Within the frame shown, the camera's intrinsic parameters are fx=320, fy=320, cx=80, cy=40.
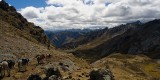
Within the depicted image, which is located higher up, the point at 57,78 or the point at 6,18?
the point at 6,18

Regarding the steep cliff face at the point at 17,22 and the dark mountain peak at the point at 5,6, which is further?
the dark mountain peak at the point at 5,6

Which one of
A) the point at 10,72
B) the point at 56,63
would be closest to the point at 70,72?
the point at 56,63

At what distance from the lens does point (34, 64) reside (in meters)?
66.9

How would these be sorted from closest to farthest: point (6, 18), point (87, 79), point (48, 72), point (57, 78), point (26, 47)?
point (57, 78) → point (48, 72) → point (87, 79) → point (26, 47) → point (6, 18)

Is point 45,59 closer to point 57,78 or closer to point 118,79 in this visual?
point 118,79

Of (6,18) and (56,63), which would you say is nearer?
(56,63)

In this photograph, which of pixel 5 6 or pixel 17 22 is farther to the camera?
pixel 5 6

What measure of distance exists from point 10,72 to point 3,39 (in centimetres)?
3350

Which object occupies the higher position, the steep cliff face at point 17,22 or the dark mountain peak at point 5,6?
the dark mountain peak at point 5,6

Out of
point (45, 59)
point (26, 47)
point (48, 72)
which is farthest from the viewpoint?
point (26, 47)

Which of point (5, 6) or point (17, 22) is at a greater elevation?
point (5, 6)

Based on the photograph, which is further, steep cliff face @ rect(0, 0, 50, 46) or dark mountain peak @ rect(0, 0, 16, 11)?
dark mountain peak @ rect(0, 0, 16, 11)

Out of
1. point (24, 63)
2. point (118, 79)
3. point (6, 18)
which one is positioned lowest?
point (118, 79)

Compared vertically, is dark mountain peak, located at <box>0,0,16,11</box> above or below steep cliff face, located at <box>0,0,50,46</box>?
above
